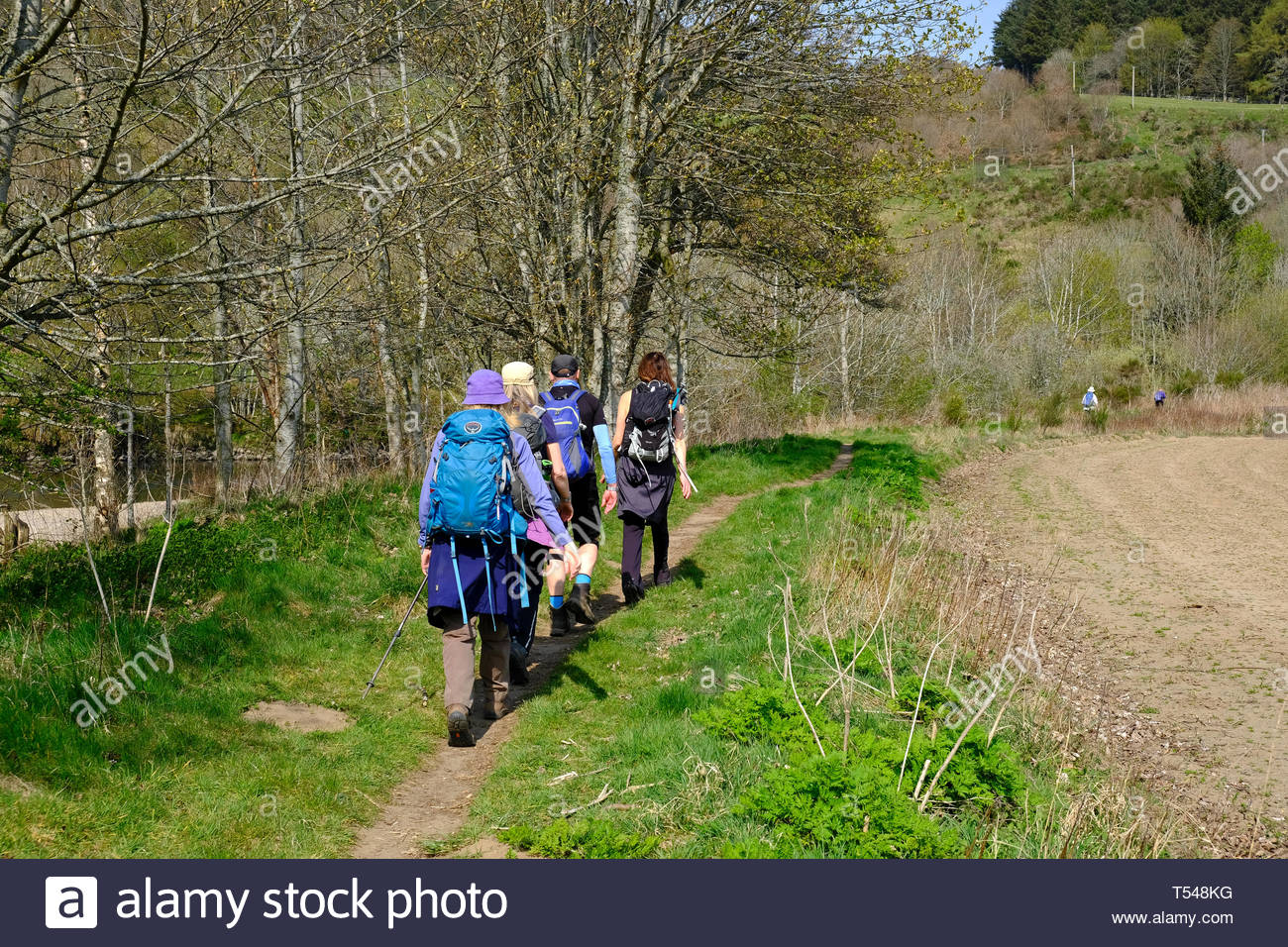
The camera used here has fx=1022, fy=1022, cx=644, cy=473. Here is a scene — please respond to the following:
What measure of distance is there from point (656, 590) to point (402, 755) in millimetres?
4135

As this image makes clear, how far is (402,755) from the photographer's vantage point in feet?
20.7

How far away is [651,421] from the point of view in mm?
9508

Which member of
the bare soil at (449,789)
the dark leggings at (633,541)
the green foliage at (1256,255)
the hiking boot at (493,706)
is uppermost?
the green foliage at (1256,255)

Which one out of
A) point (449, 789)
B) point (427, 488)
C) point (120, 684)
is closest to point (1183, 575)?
point (427, 488)

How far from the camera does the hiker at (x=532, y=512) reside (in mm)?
7290

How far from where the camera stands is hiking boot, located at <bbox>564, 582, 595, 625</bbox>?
29.9 ft

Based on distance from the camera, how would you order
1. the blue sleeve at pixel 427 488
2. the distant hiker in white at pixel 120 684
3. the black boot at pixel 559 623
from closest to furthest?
the distant hiker in white at pixel 120 684 → the blue sleeve at pixel 427 488 → the black boot at pixel 559 623

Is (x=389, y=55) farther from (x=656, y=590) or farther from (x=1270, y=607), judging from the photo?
(x=1270, y=607)

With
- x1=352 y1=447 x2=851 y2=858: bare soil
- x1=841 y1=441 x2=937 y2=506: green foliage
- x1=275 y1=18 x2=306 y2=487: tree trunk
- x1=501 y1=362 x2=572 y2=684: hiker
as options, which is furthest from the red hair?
x1=841 y1=441 x2=937 y2=506: green foliage

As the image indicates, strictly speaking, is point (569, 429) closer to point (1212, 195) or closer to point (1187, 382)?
point (1187, 382)

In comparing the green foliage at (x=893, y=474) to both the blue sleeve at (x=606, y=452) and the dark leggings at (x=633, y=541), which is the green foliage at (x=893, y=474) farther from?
the blue sleeve at (x=606, y=452)

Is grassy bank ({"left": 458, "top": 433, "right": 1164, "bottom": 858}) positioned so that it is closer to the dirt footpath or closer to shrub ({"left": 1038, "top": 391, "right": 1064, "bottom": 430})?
the dirt footpath

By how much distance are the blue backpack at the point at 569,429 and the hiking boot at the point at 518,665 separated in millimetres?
1699

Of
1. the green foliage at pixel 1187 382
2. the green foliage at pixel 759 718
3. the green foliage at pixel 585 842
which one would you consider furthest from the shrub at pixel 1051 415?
the green foliage at pixel 585 842
